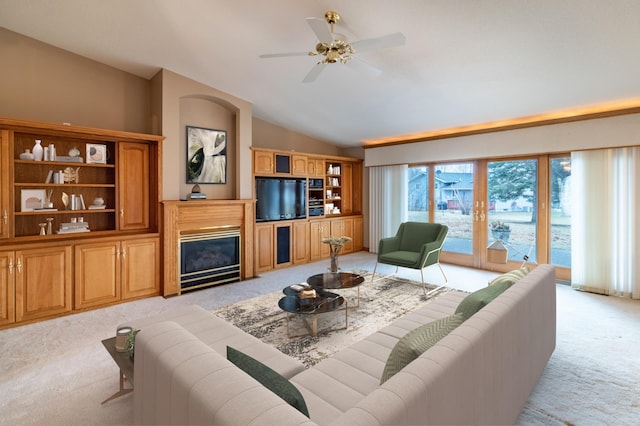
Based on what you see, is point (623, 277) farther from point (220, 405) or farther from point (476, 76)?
point (220, 405)

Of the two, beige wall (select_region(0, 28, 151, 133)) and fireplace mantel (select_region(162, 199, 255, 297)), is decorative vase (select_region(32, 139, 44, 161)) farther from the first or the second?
fireplace mantel (select_region(162, 199, 255, 297))

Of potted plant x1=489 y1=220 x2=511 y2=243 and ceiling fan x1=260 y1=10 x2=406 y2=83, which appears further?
potted plant x1=489 y1=220 x2=511 y2=243

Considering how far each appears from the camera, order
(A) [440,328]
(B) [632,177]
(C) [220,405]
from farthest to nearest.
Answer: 1. (B) [632,177]
2. (A) [440,328]
3. (C) [220,405]

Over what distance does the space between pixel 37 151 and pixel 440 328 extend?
4585 millimetres

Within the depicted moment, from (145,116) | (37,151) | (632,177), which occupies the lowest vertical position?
(632,177)

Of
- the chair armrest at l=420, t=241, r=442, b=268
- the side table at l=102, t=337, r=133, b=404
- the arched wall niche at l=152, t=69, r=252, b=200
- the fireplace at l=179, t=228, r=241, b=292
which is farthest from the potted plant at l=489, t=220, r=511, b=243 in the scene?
the side table at l=102, t=337, r=133, b=404

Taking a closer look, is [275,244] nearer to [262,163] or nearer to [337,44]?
[262,163]

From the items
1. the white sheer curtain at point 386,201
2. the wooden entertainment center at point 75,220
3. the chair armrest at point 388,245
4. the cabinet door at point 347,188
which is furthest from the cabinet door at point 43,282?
the white sheer curtain at point 386,201

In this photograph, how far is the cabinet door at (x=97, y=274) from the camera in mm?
3762

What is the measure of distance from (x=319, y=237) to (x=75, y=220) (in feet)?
13.3

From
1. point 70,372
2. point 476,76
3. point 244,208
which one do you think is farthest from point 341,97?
point 70,372

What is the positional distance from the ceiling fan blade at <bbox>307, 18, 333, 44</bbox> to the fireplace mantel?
297 cm

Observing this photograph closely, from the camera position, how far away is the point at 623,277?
419cm

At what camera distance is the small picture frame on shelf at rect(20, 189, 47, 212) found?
3.71 m
